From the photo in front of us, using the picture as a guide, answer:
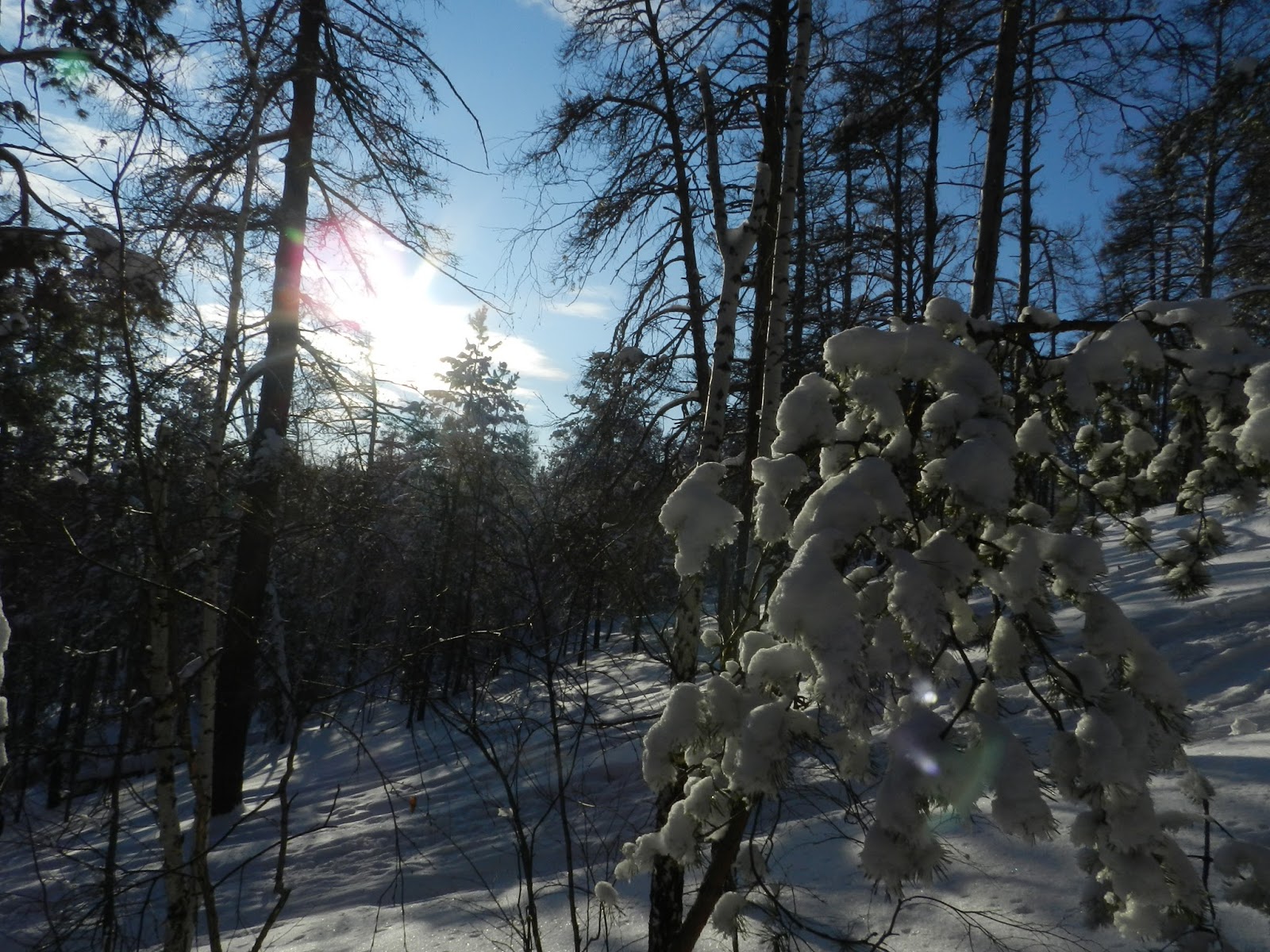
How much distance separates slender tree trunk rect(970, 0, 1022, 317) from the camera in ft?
18.8

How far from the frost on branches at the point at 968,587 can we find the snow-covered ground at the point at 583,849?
0.27 meters

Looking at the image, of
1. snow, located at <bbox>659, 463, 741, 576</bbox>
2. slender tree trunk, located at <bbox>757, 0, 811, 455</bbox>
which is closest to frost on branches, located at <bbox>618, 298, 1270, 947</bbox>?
snow, located at <bbox>659, 463, 741, 576</bbox>

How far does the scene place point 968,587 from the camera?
161 centimetres

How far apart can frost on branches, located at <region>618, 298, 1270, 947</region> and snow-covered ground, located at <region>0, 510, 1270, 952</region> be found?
27 cm

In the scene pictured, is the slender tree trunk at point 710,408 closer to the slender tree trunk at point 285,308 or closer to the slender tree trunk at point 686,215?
the slender tree trunk at point 686,215

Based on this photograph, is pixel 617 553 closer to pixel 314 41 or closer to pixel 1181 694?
pixel 1181 694

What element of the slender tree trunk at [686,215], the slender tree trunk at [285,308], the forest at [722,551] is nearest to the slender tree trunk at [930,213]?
the forest at [722,551]

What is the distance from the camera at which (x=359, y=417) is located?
6.46 meters

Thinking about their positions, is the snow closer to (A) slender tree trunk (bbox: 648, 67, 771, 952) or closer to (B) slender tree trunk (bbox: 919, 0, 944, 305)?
(A) slender tree trunk (bbox: 648, 67, 771, 952)

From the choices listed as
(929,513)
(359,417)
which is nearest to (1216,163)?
(929,513)

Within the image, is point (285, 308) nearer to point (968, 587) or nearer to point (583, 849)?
point (583, 849)

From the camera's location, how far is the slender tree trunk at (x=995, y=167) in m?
5.72

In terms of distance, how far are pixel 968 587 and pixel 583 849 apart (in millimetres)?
2244

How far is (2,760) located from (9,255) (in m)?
3.20
